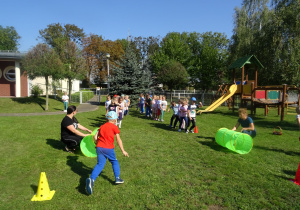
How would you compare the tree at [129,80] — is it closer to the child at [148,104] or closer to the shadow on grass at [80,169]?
the child at [148,104]

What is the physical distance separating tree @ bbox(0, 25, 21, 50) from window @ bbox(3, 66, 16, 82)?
1970 inches

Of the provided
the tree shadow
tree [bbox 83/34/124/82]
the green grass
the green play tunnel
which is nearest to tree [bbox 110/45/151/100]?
the green grass

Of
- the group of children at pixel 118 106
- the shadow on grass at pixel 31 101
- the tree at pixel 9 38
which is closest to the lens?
the group of children at pixel 118 106

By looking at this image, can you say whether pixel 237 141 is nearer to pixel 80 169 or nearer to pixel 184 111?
pixel 184 111

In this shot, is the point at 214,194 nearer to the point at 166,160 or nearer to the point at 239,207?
the point at 239,207

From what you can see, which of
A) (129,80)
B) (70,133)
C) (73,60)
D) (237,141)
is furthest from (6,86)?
(237,141)

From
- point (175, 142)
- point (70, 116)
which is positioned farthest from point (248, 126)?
point (70, 116)

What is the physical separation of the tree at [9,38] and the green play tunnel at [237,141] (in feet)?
243

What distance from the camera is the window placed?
77.3ft

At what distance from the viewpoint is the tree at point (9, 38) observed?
6544cm

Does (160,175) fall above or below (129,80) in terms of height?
below

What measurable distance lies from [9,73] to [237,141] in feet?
82.0

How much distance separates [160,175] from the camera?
210 inches

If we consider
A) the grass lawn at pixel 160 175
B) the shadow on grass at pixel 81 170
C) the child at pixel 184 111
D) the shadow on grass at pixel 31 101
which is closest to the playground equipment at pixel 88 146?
the grass lawn at pixel 160 175
